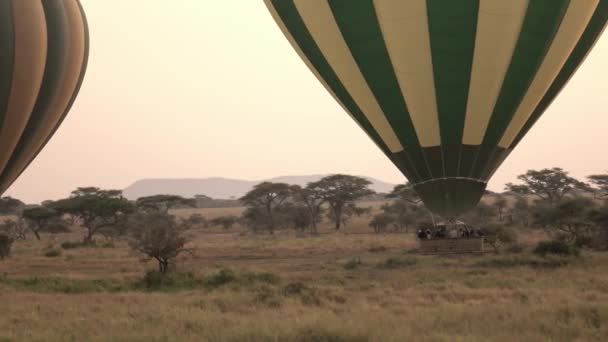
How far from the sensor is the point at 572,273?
1742 cm

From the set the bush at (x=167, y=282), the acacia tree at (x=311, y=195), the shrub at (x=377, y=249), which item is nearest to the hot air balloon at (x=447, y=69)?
the bush at (x=167, y=282)

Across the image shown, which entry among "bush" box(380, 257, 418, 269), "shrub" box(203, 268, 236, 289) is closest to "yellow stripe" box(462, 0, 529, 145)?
"bush" box(380, 257, 418, 269)

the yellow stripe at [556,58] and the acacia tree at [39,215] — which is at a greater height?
the yellow stripe at [556,58]

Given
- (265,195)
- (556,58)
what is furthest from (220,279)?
(265,195)

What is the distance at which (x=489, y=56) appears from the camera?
1580cm

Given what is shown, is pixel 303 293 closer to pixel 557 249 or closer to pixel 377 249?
pixel 557 249

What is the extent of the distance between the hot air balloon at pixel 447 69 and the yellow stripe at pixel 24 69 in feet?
22.2

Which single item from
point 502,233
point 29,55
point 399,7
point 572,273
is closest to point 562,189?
point 502,233

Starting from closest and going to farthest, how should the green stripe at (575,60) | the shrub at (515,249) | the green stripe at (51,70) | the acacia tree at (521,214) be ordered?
the green stripe at (575,60) < the green stripe at (51,70) < the shrub at (515,249) < the acacia tree at (521,214)

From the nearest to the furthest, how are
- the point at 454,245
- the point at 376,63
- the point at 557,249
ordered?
1. the point at 376,63
2. the point at 454,245
3. the point at 557,249

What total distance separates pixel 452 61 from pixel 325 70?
142 inches

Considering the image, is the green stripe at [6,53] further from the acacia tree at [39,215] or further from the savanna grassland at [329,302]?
the acacia tree at [39,215]

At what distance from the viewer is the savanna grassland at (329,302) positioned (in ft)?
32.1

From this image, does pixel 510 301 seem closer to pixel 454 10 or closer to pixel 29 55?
pixel 454 10
